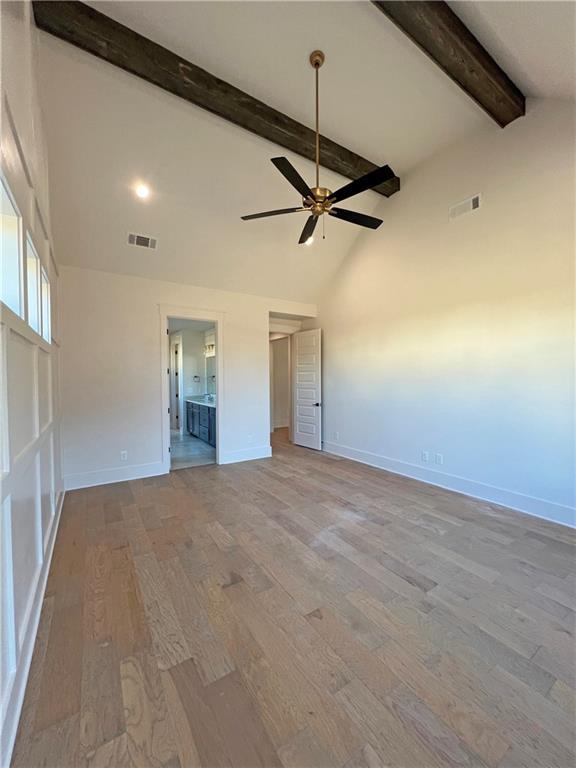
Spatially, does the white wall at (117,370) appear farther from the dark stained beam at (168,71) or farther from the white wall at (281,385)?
the white wall at (281,385)

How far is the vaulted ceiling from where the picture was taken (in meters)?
2.42

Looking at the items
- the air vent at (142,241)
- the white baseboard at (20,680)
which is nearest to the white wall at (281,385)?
the air vent at (142,241)

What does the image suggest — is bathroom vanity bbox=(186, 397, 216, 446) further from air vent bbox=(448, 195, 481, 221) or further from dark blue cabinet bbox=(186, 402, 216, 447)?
air vent bbox=(448, 195, 481, 221)

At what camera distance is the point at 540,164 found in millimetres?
3053

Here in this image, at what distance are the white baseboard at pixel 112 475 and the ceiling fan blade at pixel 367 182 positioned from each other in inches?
163

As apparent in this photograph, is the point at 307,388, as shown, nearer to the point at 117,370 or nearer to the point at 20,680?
the point at 117,370

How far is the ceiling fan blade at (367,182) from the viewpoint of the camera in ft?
7.28

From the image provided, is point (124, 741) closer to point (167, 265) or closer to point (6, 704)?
point (6, 704)

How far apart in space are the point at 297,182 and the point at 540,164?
258 centimetres

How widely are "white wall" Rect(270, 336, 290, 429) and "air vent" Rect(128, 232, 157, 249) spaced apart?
16.6 ft

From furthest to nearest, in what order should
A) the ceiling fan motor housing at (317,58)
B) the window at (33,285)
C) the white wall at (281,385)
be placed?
1. the white wall at (281,385)
2. the ceiling fan motor housing at (317,58)
3. the window at (33,285)

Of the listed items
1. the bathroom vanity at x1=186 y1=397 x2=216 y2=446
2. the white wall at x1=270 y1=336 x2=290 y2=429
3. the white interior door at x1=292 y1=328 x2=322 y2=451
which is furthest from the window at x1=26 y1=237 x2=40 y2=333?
the white wall at x1=270 y1=336 x2=290 y2=429

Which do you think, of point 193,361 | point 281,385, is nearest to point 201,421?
point 193,361

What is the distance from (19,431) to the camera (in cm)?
161
